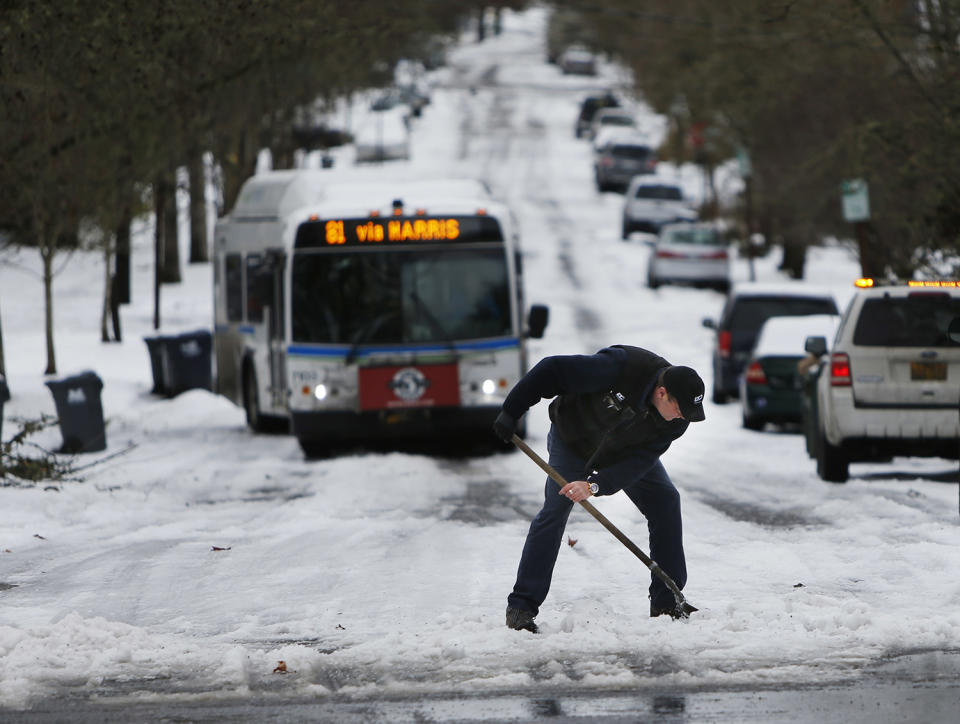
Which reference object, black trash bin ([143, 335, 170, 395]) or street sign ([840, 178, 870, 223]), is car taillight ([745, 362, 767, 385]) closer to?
street sign ([840, 178, 870, 223])

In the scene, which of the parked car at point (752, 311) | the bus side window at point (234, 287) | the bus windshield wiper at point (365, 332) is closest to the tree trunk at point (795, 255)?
the parked car at point (752, 311)

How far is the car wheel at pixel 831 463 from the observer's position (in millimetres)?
14594

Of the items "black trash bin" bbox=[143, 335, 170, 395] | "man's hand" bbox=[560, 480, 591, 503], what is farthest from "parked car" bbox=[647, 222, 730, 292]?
"man's hand" bbox=[560, 480, 591, 503]

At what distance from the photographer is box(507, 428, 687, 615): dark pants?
7.99 meters

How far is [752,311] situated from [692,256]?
54.8 feet

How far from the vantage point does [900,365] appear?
14.3 meters

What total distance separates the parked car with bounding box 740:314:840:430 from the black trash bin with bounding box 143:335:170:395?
8220mm

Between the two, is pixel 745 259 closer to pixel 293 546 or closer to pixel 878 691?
pixel 293 546

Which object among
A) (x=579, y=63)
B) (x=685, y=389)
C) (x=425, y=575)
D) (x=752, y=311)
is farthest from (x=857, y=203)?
(x=579, y=63)

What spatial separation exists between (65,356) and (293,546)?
757 inches

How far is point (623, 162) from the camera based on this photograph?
5975 cm

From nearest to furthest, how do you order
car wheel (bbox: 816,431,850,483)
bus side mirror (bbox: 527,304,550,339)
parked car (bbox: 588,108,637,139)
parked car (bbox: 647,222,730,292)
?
car wheel (bbox: 816,431,850,483)
bus side mirror (bbox: 527,304,550,339)
parked car (bbox: 647,222,730,292)
parked car (bbox: 588,108,637,139)

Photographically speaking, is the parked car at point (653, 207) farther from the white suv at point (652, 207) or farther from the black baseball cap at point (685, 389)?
the black baseball cap at point (685, 389)

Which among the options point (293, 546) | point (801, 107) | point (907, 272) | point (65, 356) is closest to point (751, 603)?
point (293, 546)
